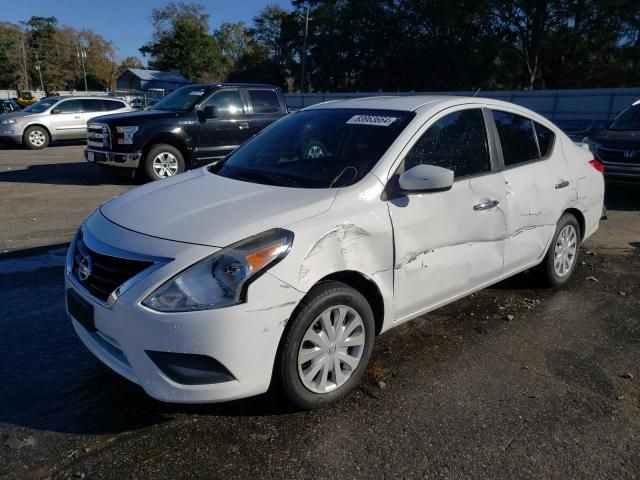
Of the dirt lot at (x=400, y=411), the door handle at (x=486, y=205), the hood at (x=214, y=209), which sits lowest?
the dirt lot at (x=400, y=411)

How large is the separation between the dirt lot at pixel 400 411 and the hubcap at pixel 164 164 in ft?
18.8

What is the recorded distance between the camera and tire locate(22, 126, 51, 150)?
651 inches

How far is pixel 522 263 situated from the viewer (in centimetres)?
416

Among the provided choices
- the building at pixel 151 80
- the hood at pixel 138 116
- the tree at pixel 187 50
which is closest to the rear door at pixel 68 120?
the hood at pixel 138 116

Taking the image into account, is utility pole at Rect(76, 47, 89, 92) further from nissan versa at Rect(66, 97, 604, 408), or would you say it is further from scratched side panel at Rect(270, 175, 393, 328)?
scratched side panel at Rect(270, 175, 393, 328)

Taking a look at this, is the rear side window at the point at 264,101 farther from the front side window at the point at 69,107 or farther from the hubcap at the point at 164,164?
the front side window at the point at 69,107

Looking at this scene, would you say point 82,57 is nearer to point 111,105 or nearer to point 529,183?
point 111,105

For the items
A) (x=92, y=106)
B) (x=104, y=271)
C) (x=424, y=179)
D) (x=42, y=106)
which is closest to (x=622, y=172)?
(x=424, y=179)

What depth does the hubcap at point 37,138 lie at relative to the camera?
54.6ft

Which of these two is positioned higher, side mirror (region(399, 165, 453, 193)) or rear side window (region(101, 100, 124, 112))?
rear side window (region(101, 100, 124, 112))

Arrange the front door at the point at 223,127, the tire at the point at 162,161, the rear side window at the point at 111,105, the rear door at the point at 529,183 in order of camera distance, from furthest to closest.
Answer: the rear side window at the point at 111,105 → the front door at the point at 223,127 → the tire at the point at 162,161 → the rear door at the point at 529,183

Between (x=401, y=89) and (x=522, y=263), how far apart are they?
4687 centimetres

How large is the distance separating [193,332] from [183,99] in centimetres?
889

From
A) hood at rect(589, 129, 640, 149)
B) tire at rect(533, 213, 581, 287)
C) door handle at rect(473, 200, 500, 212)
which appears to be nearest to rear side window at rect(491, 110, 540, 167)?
door handle at rect(473, 200, 500, 212)
